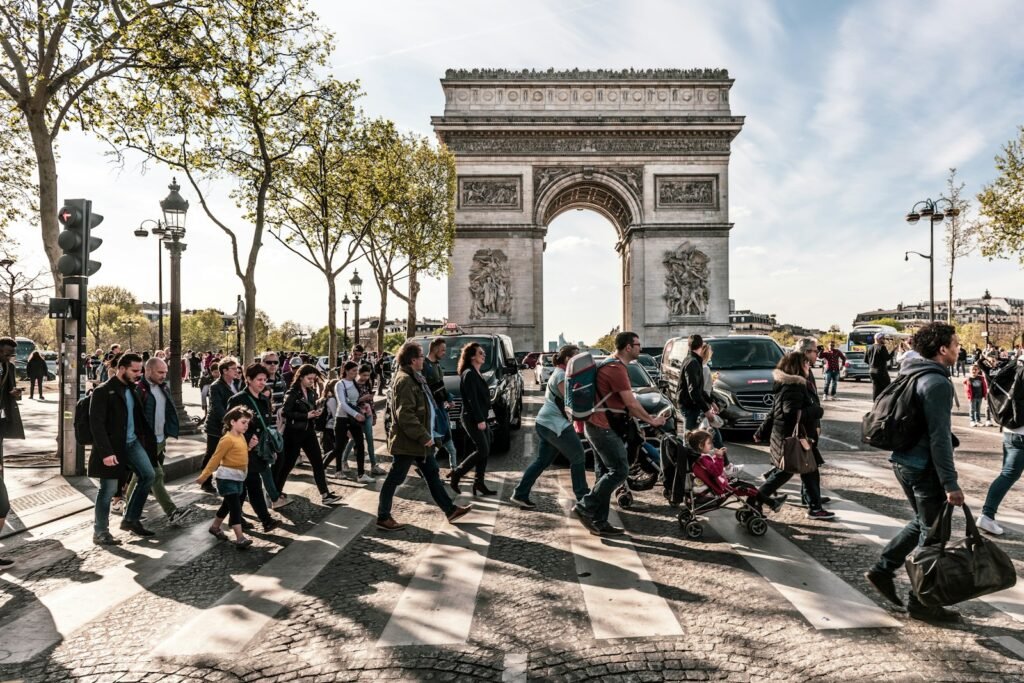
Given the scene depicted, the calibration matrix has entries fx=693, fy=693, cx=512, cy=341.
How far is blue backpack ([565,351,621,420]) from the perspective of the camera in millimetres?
6129

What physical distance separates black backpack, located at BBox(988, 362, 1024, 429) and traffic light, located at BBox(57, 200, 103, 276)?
1025cm

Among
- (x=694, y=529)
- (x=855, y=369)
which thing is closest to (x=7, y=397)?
(x=694, y=529)

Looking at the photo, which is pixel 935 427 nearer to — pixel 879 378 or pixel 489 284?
pixel 879 378

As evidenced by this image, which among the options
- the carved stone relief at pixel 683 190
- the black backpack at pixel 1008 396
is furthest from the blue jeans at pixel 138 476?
the carved stone relief at pixel 683 190

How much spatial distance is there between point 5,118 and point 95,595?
1549cm

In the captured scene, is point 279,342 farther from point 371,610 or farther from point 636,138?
point 371,610

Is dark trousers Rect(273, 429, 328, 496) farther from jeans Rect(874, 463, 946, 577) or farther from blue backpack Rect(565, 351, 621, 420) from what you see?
jeans Rect(874, 463, 946, 577)

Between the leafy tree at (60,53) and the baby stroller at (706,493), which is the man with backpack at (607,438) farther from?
the leafy tree at (60,53)

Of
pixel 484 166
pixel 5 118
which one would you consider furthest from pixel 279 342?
pixel 5 118

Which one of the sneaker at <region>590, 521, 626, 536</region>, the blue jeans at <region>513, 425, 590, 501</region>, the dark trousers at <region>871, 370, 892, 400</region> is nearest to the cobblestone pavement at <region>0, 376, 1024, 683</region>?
the sneaker at <region>590, 521, 626, 536</region>

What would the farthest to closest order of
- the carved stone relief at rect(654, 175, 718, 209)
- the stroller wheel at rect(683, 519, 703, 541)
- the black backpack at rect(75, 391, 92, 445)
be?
1. the carved stone relief at rect(654, 175, 718, 209)
2. the black backpack at rect(75, 391, 92, 445)
3. the stroller wheel at rect(683, 519, 703, 541)

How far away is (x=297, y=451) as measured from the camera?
7840 mm

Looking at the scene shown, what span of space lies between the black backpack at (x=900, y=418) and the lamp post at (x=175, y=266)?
502 inches

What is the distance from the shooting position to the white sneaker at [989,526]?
5.73 meters
